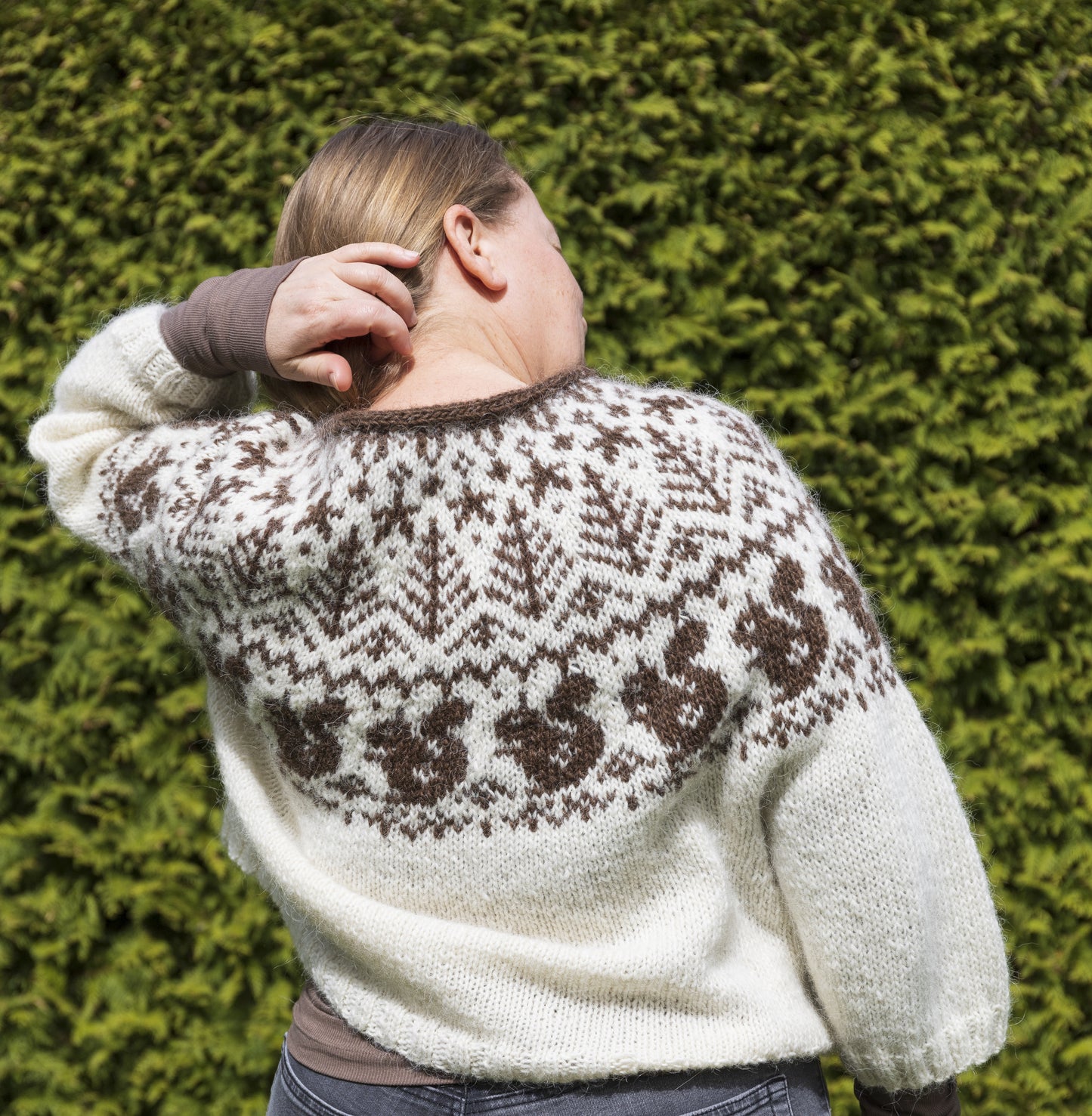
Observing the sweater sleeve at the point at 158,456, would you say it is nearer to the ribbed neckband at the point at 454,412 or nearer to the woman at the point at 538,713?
the woman at the point at 538,713

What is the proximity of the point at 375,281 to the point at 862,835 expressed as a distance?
35.3 inches

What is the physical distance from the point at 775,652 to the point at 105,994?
9.68ft

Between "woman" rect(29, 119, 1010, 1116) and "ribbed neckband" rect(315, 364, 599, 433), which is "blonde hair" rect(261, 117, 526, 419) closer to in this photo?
"woman" rect(29, 119, 1010, 1116)

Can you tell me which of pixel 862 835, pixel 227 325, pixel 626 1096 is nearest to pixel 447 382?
pixel 227 325

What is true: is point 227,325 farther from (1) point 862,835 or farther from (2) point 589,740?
(1) point 862,835

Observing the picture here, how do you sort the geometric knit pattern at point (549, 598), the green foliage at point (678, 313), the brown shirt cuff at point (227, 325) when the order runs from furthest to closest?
the green foliage at point (678, 313) < the brown shirt cuff at point (227, 325) < the geometric knit pattern at point (549, 598)

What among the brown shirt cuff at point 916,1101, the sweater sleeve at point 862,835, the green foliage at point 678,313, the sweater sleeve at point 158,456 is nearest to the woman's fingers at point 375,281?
the sweater sleeve at point 158,456

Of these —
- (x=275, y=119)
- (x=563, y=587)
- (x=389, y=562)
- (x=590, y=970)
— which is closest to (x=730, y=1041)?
(x=590, y=970)

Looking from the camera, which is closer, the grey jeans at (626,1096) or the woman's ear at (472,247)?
the grey jeans at (626,1096)

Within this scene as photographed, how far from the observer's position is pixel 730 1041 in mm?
1259

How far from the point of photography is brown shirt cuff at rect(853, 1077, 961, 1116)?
1.40 m

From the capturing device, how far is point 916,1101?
1.41 meters

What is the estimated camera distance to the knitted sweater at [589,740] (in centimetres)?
118

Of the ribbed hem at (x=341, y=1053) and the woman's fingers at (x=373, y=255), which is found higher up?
the woman's fingers at (x=373, y=255)
